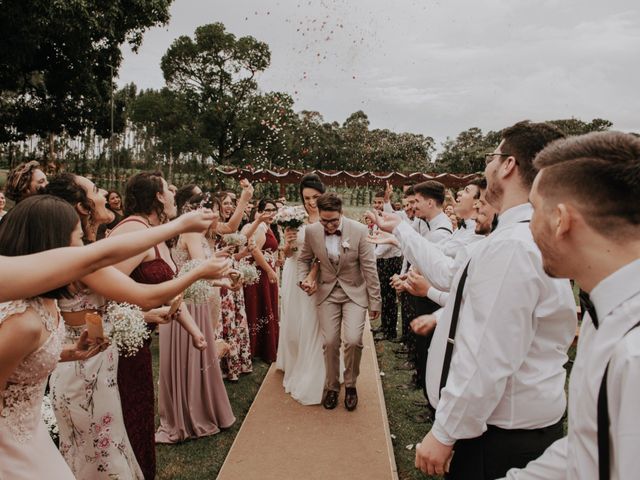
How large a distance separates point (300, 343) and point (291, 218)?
1731 mm

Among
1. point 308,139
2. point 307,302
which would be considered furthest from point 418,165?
point 307,302

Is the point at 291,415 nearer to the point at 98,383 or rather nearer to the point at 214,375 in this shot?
the point at 214,375

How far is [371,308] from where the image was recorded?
5.65 metres

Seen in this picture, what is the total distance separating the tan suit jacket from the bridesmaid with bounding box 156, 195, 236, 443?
1544 millimetres

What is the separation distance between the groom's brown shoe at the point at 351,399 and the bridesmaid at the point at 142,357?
2489mm

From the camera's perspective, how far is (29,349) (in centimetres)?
207

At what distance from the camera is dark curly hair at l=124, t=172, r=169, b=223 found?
3.92 metres

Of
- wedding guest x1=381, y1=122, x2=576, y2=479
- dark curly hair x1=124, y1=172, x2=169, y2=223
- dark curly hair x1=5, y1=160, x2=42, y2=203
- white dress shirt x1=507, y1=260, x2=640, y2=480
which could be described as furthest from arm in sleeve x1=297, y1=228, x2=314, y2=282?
white dress shirt x1=507, y1=260, x2=640, y2=480

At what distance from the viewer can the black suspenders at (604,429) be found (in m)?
1.11

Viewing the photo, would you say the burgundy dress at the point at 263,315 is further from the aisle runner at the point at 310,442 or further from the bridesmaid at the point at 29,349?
the bridesmaid at the point at 29,349

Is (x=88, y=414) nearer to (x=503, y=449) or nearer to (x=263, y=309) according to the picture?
(x=503, y=449)

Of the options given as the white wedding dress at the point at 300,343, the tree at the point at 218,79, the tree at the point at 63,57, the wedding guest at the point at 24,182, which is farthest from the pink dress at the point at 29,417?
the tree at the point at 218,79

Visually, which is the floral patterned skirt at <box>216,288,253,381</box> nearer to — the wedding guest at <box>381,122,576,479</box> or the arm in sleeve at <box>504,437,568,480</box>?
the wedding guest at <box>381,122,576,479</box>

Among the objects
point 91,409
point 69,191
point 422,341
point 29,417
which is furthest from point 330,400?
point 29,417
